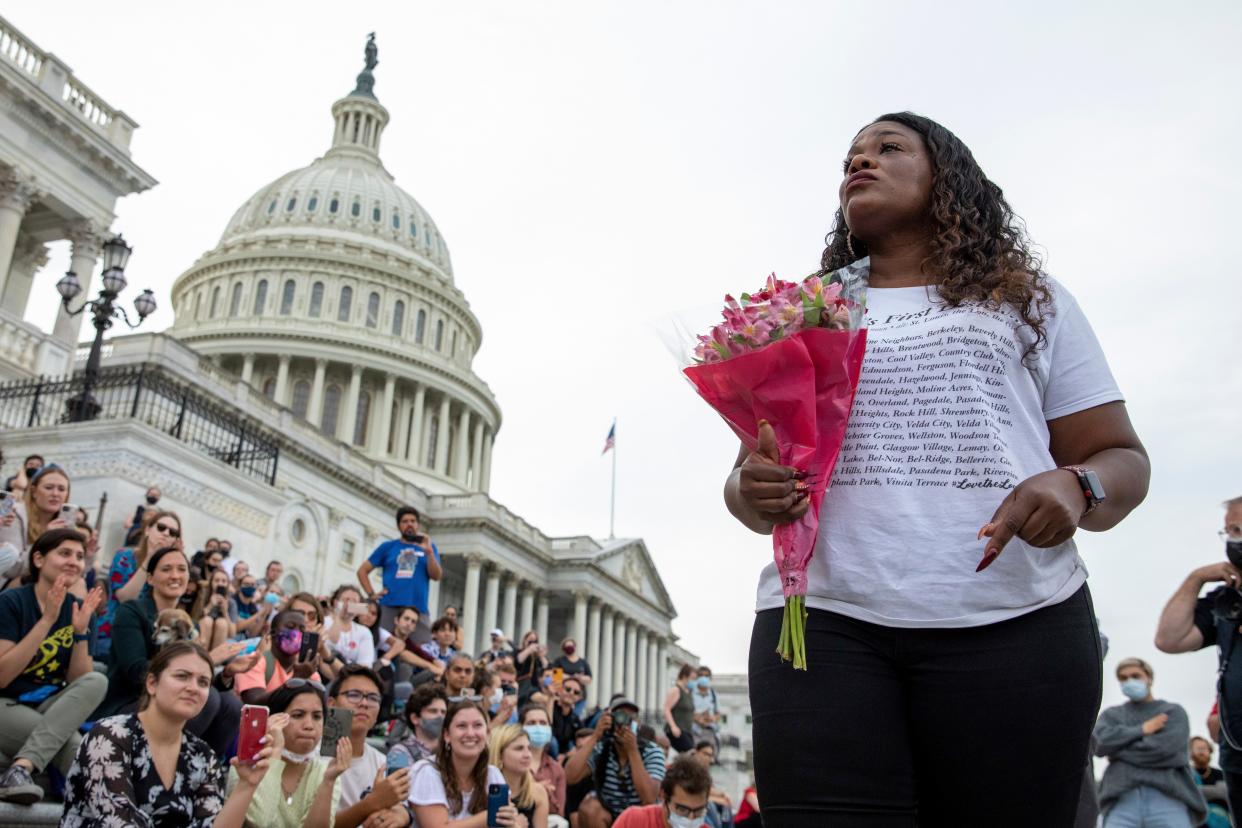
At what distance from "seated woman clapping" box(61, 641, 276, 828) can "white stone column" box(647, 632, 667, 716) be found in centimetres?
7166

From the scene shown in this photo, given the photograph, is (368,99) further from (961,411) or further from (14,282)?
(961,411)

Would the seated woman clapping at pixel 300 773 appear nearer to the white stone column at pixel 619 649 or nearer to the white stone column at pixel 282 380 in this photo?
the white stone column at pixel 282 380

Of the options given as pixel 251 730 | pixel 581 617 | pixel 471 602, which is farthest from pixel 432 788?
pixel 581 617

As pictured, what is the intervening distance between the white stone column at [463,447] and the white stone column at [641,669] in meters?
16.4

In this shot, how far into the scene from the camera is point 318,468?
4194 centimetres

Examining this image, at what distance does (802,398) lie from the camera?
229 cm

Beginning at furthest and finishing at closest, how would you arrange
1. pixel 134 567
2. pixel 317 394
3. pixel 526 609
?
pixel 317 394 < pixel 526 609 < pixel 134 567

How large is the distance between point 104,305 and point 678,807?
572 inches

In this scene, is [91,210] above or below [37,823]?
above

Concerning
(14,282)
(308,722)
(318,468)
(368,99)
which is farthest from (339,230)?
(308,722)

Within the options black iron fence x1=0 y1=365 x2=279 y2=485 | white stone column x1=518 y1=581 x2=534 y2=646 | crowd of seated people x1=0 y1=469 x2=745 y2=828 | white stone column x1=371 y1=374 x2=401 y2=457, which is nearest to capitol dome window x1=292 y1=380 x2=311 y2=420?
white stone column x1=371 y1=374 x2=401 y2=457

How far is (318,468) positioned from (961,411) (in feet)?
137

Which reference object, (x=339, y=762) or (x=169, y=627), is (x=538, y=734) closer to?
(x=339, y=762)

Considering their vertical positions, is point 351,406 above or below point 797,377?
above
